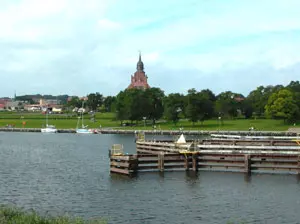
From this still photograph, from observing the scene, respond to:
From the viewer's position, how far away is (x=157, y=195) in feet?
134

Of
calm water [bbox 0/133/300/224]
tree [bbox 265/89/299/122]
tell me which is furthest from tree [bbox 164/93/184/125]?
calm water [bbox 0/133/300/224]

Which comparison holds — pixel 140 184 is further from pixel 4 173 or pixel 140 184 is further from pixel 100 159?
pixel 100 159

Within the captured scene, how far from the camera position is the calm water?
3428 cm

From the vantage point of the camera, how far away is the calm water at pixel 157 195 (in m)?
34.3

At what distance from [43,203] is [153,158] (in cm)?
1628

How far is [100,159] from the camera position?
230ft

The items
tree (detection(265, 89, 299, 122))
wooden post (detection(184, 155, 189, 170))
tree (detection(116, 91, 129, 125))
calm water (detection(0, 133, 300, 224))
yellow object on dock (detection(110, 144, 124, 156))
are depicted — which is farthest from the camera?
tree (detection(116, 91, 129, 125))

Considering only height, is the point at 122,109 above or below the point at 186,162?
above

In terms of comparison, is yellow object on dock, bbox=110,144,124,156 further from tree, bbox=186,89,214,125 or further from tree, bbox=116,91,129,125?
tree, bbox=116,91,129,125

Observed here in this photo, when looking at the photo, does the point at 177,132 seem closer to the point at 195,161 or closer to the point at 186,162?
the point at 186,162

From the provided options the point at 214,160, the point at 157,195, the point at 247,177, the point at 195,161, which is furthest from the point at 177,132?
the point at 157,195

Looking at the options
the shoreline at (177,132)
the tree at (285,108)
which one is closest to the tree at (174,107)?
the shoreline at (177,132)

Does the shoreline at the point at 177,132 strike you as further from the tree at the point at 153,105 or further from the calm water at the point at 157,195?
the calm water at the point at 157,195

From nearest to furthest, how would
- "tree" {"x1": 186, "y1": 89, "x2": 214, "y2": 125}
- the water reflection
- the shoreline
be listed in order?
the water reflection < the shoreline < "tree" {"x1": 186, "y1": 89, "x2": 214, "y2": 125}
